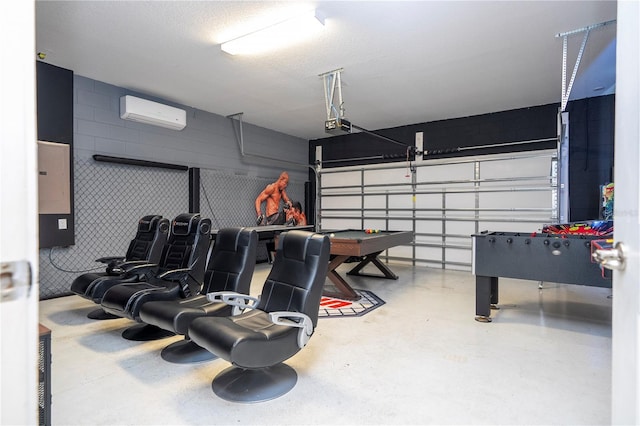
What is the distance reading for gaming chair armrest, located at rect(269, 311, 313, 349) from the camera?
7.16ft

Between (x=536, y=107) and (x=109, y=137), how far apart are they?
22.7ft

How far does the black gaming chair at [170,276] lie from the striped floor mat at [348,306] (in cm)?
144

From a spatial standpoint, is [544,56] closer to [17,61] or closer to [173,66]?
[173,66]

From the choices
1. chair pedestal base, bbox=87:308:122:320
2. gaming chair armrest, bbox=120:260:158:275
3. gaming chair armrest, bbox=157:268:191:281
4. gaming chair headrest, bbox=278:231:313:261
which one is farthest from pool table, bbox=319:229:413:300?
chair pedestal base, bbox=87:308:122:320

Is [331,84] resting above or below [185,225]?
above

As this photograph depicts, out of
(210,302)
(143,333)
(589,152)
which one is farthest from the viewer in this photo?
(589,152)

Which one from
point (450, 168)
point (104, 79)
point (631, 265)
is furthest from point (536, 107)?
point (104, 79)

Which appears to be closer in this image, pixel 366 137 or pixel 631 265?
pixel 631 265

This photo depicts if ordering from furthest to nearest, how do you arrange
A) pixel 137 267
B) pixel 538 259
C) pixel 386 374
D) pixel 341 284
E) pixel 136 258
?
pixel 341 284
pixel 136 258
pixel 137 267
pixel 538 259
pixel 386 374

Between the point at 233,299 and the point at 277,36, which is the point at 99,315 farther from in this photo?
the point at 277,36

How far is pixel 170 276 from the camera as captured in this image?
3141 mm

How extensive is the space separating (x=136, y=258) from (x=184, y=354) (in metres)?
1.86

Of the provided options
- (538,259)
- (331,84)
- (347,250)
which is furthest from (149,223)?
(538,259)

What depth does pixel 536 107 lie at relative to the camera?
19.8 ft
